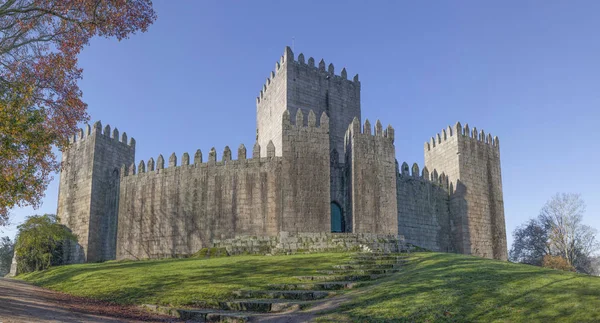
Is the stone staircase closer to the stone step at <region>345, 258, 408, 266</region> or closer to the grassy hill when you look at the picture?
the stone step at <region>345, 258, 408, 266</region>

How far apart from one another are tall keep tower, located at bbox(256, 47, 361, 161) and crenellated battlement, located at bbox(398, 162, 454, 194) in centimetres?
619

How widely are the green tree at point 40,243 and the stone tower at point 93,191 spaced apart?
1.02 metres

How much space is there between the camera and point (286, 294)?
13547mm

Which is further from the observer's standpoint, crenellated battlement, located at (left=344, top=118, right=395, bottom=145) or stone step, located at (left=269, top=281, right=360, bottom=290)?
crenellated battlement, located at (left=344, top=118, right=395, bottom=145)

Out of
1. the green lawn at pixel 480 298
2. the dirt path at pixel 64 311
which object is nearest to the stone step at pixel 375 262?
the green lawn at pixel 480 298

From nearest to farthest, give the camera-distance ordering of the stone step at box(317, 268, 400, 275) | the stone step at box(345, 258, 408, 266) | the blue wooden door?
the stone step at box(317, 268, 400, 275) → the stone step at box(345, 258, 408, 266) → the blue wooden door

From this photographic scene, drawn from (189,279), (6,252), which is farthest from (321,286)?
(6,252)

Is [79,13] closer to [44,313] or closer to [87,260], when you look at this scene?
[44,313]

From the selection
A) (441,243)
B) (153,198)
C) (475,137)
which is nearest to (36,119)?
(153,198)

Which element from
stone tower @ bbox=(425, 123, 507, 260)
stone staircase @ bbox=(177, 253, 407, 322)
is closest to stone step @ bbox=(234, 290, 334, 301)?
stone staircase @ bbox=(177, 253, 407, 322)

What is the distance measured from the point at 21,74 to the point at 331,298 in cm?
1273

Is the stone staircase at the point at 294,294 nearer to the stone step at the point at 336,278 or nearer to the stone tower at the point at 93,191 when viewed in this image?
the stone step at the point at 336,278

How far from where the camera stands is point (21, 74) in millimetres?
16562

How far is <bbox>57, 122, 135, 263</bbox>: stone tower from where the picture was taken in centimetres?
3441
